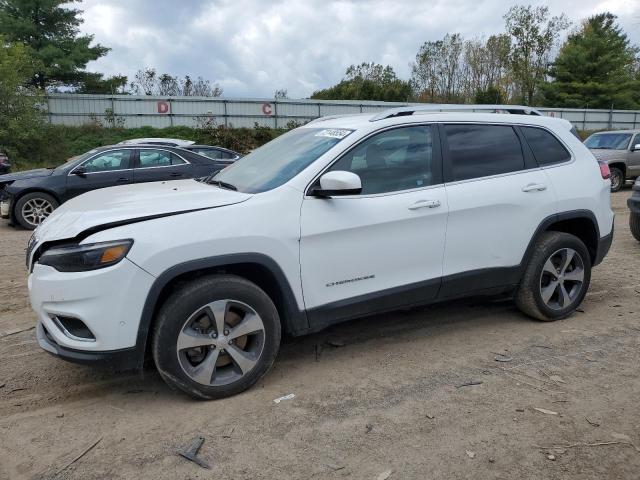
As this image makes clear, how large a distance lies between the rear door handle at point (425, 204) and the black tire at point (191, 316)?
4.04ft

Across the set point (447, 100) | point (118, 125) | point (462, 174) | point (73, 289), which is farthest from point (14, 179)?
point (447, 100)

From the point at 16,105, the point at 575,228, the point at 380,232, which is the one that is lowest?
the point at 575,228

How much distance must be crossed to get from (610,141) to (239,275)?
1415 cm

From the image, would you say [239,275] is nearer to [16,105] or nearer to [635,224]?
[635,224]

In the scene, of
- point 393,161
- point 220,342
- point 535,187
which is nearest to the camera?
point 220,342

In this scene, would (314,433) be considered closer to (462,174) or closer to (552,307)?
(462,174)

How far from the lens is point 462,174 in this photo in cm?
405

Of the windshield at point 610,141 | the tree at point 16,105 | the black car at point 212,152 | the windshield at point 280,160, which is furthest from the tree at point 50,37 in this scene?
the windshield at point 280,160

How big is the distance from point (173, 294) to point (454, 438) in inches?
70.8

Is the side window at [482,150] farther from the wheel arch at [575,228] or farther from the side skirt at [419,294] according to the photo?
the side skirt at [419,294]

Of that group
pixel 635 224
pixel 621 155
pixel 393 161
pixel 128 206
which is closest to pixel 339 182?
pixel 393 161

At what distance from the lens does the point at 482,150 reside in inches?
165

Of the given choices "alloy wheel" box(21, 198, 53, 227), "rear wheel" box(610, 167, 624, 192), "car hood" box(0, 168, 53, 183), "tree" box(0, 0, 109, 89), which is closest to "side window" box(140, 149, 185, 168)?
"car hood" box(0, 168, 53, 183)

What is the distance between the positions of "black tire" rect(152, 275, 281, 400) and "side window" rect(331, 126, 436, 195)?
3.45 feet
